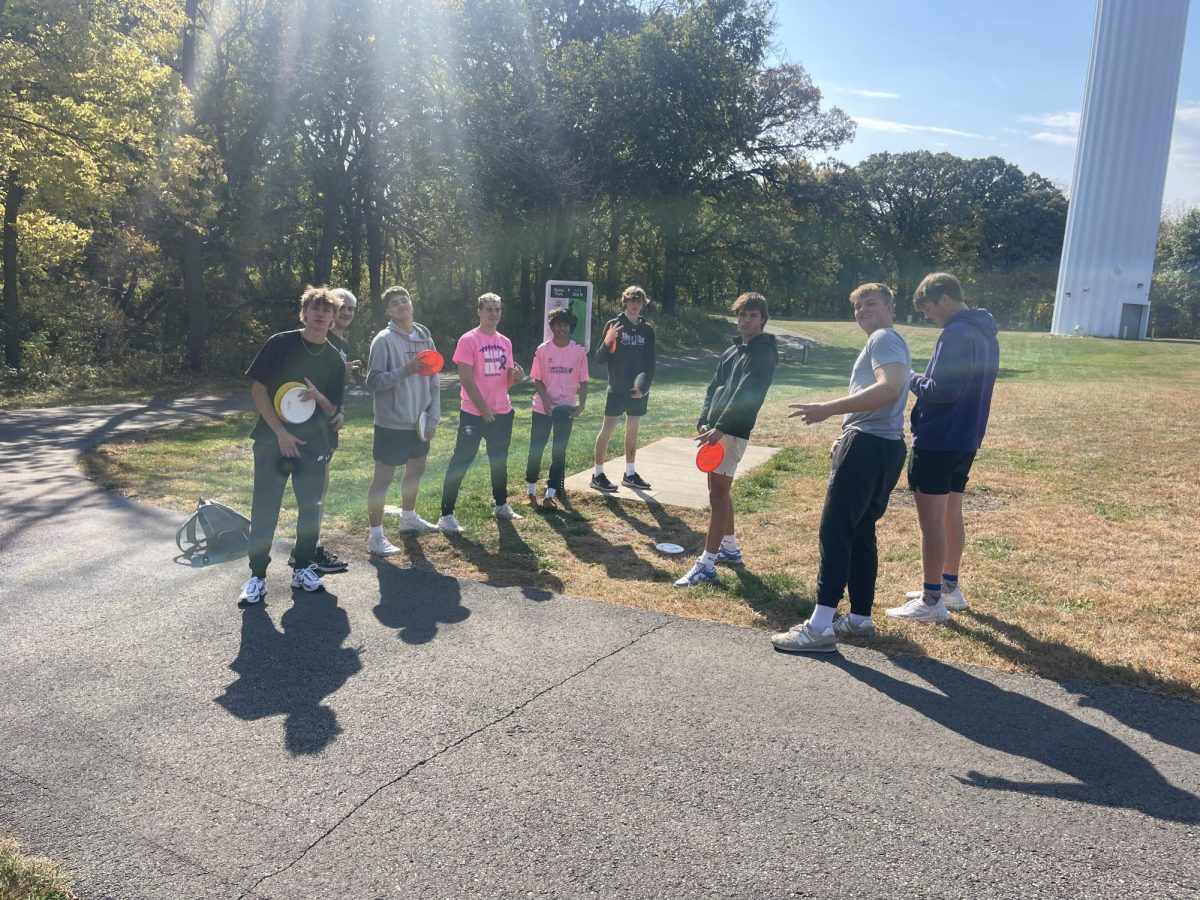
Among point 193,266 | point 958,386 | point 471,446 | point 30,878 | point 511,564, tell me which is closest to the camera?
point 30,878

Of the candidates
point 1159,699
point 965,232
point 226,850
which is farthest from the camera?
point 965,232

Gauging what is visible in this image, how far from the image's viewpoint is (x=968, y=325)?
4.89 meters

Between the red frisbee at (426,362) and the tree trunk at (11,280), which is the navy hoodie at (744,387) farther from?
the tree trunk at (11,280)

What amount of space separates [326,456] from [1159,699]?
4768 mm

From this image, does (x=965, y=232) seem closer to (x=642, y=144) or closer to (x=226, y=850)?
(x=642, y=144)

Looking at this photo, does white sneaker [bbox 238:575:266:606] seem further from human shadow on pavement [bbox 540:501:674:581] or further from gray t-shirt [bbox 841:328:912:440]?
gray t-shirt [bbox 841:328:912:440]

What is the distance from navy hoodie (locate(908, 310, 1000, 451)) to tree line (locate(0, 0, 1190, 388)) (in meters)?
17.2

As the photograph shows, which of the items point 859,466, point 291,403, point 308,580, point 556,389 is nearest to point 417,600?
point 308,580

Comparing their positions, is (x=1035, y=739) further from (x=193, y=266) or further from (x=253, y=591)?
(x=193, y=266)

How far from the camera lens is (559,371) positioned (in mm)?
7910

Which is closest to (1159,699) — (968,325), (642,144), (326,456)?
(968,325)

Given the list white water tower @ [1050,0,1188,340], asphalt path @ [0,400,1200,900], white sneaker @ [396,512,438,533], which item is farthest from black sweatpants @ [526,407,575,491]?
white water tower @ [1050,0,1188,340]

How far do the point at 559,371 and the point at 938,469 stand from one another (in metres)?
3.76

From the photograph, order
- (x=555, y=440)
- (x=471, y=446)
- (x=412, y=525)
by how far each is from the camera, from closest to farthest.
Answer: (x=412, y=525), (x=471, y=446), (x=555, y=440)
